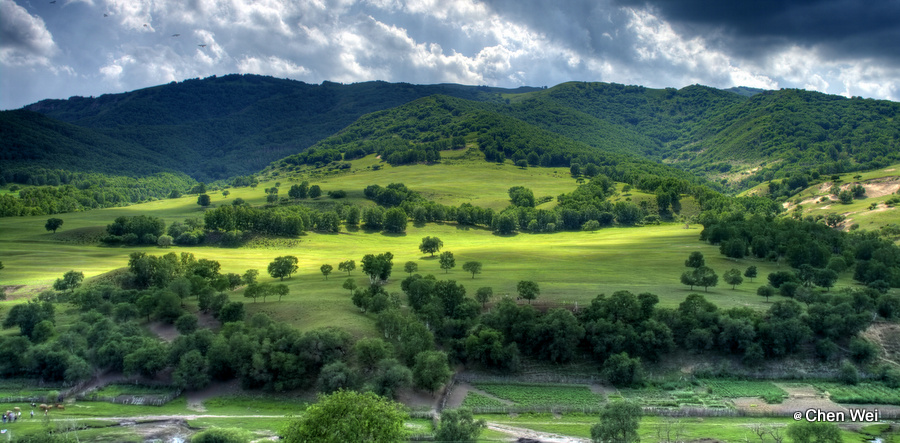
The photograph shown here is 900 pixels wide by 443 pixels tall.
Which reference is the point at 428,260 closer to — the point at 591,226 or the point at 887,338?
the point at 591,226

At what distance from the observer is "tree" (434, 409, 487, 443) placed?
43969 millimetres

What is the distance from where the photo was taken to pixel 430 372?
58969mm

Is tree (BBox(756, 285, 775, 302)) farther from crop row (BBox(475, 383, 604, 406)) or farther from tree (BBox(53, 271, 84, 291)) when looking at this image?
tree (BBox(53, 271, 84, 291))

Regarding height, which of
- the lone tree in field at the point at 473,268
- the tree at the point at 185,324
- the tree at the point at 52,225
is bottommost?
the tree at the point at 185,324

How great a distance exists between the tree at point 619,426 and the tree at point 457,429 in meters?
9.97

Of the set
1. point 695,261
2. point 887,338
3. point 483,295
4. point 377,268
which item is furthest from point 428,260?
point 887,338

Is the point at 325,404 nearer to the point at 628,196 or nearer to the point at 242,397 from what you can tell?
the point at 242,397

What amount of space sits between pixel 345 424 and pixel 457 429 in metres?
12.1

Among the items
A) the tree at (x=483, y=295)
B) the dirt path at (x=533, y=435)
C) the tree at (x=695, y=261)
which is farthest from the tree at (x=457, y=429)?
the tree at (x=695, y=261)

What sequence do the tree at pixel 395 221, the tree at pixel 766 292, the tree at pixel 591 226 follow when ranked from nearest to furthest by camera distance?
1. the tree at pixel 766 292
2. the tree at pixel 395 221
3. the tree at pixel 591 226

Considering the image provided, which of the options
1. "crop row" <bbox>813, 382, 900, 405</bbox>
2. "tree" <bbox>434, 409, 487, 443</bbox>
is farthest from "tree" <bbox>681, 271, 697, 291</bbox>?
"tree" <bbox>434, 409, 487, 443</bbox>

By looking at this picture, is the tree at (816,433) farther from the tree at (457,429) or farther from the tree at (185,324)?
the tree at (185,324)

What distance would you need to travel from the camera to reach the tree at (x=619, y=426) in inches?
1663

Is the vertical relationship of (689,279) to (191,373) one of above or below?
above
